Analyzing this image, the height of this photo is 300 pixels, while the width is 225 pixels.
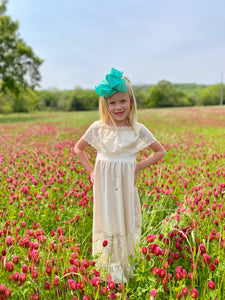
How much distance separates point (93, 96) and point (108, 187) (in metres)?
78.9

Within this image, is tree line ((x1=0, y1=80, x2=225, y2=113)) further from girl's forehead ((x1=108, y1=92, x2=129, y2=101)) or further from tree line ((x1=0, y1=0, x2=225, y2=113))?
girl's forehead ((x1=108, y1=92, x2=129, y2=101))

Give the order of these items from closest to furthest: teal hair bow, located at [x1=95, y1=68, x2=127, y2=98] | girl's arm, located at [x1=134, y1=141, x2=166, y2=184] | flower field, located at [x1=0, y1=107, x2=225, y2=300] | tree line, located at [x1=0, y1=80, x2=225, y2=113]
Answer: flower field, located at [x1=0, y1=107, x2=225, y2=300] < teal hair bow, located at [x1=95, y1=68, x2=127, y2=98] < girl's arm, located at [x1=134, y1=141, x2=166, y2=184] < tree line, located at [x1=0, y1=80, x2=225, y2=113]

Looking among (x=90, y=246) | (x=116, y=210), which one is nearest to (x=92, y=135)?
(x=116, y=210)

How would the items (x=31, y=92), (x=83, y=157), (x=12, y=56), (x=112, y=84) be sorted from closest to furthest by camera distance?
(x=112, y=84)
(x=83, y=157)
(x=12, y=56)
(x=31, y=92)

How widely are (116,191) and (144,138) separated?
586mm

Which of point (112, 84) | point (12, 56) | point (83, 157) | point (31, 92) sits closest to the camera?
point (112, 84)

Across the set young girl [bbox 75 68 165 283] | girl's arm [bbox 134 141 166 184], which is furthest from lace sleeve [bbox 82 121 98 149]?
girl's arm [bbox 134 141 166 184]

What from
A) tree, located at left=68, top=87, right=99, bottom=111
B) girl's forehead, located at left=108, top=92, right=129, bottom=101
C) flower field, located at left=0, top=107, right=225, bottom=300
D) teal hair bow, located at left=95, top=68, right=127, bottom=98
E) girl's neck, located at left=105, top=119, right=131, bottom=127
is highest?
tree, located at left=68, top=87, right=99, bottom=111

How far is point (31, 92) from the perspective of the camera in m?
74.1

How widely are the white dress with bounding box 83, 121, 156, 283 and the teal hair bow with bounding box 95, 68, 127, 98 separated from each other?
1.11 feet

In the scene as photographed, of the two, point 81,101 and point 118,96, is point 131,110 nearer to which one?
point 118,96

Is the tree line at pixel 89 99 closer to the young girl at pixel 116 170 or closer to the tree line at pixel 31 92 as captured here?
the tree line at pixel 31 92

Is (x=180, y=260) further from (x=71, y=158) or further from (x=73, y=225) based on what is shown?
(x=71, y=158)

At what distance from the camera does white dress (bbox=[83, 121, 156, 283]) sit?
2.48 m
